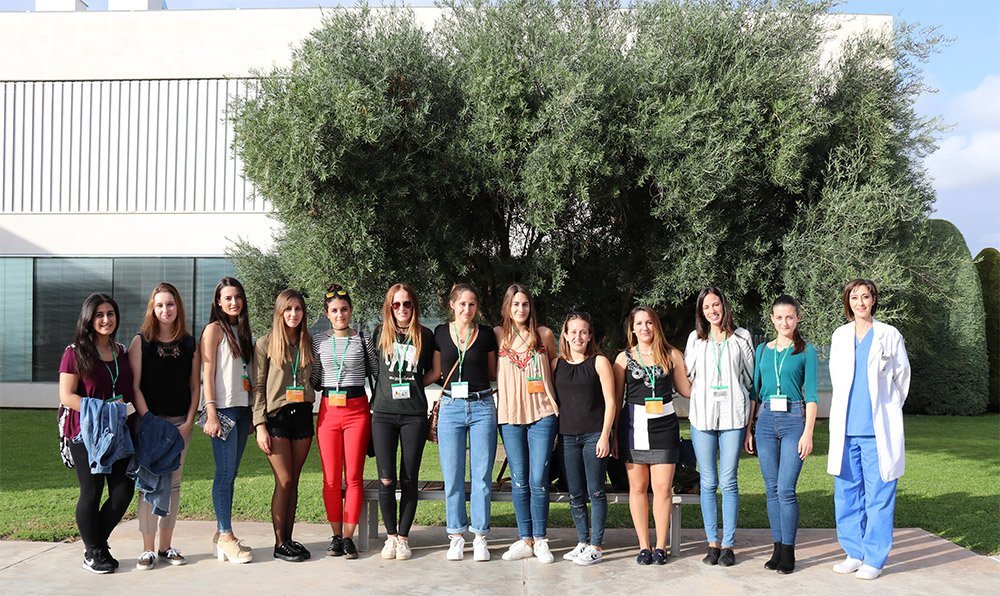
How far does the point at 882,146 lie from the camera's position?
31.0 feet

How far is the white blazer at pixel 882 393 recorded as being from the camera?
5.66m

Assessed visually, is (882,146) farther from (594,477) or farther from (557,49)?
(594,477)

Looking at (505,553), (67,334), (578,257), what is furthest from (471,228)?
(67,334)

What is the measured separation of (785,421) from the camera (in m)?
5.67

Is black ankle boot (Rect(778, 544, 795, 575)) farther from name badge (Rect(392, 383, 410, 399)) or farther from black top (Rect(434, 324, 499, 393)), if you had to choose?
name badge (Rect(392, 383, 410, 399))

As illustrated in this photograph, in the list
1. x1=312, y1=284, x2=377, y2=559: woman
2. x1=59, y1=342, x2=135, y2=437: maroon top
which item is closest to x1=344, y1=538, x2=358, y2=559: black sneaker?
x1=312, y1=284, x2=377, y2=559: woman

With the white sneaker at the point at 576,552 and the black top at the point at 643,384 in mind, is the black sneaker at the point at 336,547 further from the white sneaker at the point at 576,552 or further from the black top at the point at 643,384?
the black top at the point at 643,384

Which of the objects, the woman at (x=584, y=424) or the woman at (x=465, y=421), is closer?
the woman at (x=584, y=424)

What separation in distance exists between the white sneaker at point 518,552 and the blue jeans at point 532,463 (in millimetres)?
118

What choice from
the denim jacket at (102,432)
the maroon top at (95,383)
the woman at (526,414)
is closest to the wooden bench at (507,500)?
Answer: the woman at (526,414)

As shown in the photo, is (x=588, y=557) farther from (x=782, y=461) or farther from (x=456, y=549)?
(x=782, y=461)

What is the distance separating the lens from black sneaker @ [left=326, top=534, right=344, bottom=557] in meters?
6.00

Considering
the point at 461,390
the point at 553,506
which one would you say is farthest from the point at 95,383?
the point at 553,506

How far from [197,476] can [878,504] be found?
7.58 meters
